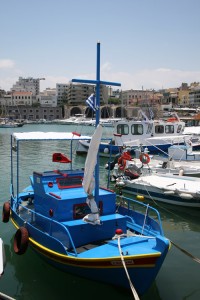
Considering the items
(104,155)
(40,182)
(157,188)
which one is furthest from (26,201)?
(104,155)

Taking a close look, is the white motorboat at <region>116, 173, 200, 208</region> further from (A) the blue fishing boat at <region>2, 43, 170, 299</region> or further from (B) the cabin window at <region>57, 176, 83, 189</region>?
(B) the cabin window at <region>57, 176, 83, 189</region>

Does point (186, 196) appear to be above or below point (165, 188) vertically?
below

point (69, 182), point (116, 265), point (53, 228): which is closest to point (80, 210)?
point (53, 228)

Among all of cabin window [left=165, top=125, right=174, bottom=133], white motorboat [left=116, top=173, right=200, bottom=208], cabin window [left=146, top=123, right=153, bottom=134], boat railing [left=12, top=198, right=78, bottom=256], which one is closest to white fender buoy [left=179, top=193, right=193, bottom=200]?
white motorboat [left=116, top=173, right=200, bottom=208]

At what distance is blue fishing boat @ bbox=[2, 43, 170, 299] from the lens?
26.7ft

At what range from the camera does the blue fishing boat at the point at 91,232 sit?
26.7 ft

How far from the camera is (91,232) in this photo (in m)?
9.54

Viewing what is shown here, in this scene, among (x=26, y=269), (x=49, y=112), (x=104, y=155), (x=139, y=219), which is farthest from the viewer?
(x=49, y=112)

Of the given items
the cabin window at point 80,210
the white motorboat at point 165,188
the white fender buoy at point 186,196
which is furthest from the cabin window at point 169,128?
the cabin window at point 80,210

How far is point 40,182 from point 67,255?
2.74m

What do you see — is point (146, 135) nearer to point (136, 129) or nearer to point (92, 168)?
point (136, 129)

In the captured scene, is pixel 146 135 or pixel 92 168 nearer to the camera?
pixel 92 168

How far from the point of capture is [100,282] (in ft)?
28.5

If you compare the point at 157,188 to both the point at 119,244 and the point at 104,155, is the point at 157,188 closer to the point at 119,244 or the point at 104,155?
the point at 119,244
